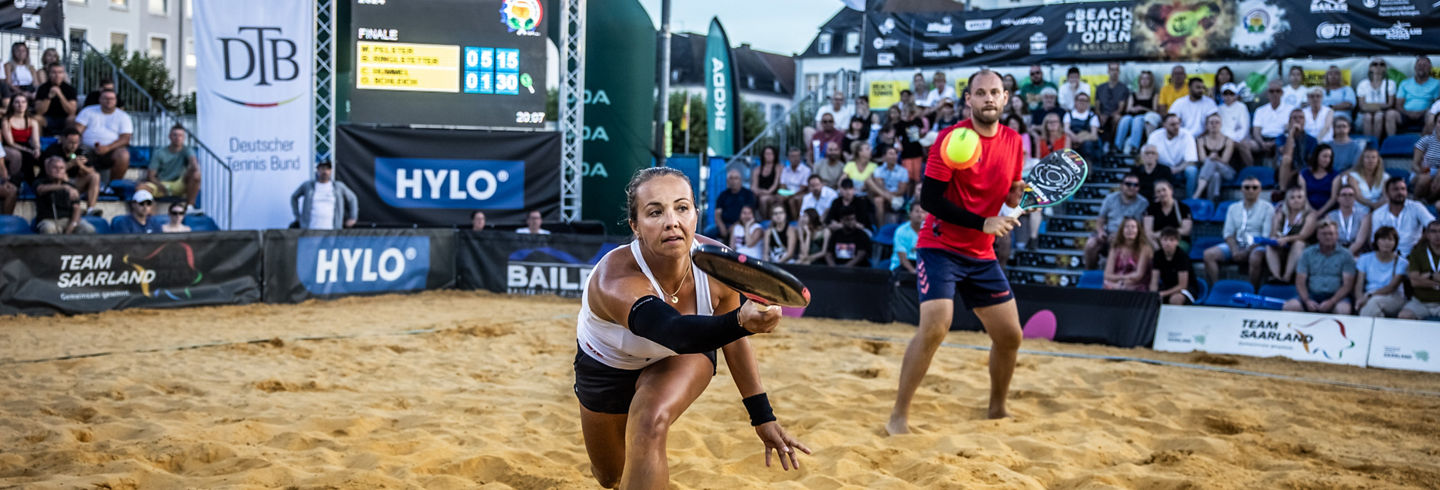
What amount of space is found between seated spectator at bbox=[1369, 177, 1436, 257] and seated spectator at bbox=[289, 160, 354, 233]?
369 inches

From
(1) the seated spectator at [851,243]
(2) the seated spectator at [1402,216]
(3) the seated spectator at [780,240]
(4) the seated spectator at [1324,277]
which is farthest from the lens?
(3) the seated spectator at [780,240]

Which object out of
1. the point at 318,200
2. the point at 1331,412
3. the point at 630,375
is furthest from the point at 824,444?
the point at 318,200

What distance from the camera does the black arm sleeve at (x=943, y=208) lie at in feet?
18.0

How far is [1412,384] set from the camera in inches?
313

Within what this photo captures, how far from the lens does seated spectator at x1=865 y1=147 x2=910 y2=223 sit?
1338cm

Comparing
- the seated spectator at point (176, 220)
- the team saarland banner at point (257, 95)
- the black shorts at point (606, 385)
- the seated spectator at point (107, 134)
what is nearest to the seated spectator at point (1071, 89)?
the team saarland banner at point (257, 95)

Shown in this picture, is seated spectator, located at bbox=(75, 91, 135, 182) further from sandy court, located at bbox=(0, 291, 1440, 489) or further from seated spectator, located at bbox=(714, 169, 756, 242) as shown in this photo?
seated spectator, located at bbox=(714, 169, 756, 242)

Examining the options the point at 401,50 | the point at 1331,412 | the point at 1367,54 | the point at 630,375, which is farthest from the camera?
the point at 401,50

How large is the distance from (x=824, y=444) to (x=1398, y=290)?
277 inches

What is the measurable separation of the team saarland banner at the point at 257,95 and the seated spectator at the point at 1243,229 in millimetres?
10882

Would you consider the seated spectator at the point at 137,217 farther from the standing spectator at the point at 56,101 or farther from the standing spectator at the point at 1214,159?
the standing spectator at the point at 1214,159

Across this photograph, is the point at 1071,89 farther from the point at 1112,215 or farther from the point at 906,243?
the point at 906,243

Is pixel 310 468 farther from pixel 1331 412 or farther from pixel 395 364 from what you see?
pixel 1331 412

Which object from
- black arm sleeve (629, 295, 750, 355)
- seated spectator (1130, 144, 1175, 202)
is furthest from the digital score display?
black arm sleeve (629, 295, 750, 355)
